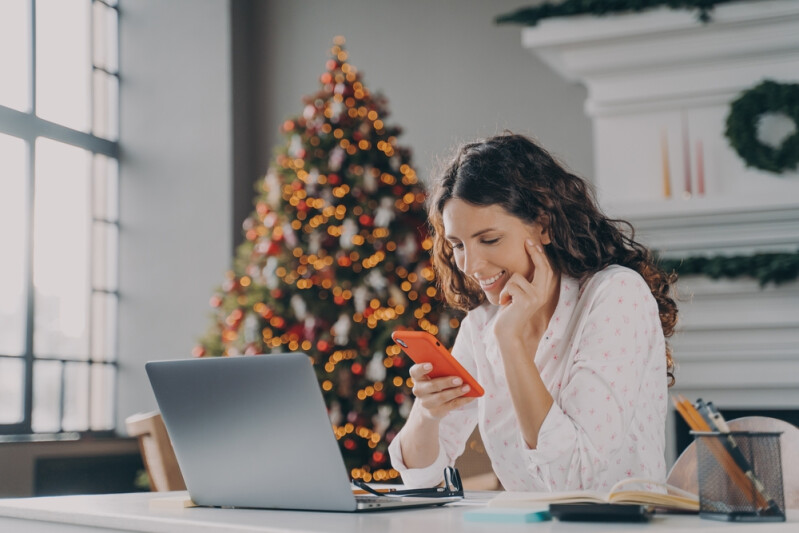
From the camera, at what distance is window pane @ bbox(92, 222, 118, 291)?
4.62 metres

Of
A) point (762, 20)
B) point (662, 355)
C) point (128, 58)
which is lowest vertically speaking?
point (662, 355)

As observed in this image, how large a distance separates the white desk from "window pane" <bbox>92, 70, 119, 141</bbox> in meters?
3.65

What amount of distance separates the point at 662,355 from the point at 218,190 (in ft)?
10.7

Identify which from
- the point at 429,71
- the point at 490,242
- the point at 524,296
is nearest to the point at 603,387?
the point at 524,296

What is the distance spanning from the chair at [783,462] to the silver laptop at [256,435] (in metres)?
0.38

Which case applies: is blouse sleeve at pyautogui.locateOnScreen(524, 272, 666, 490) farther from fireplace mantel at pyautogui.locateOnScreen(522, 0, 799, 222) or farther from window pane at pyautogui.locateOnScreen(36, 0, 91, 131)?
window pane at pyautogui.locateOnScreen(36, 0, 91, 131)

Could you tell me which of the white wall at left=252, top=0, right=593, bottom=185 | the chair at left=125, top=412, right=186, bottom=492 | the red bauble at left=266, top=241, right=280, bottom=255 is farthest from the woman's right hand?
the white wall at left=252, top=0, right=593, bottom=185

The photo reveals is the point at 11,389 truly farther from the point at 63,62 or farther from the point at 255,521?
the point at 255,521

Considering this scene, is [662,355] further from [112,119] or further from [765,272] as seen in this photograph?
[112,119]

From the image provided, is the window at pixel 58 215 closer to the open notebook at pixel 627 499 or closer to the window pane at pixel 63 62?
the window pane at pixel 63 62

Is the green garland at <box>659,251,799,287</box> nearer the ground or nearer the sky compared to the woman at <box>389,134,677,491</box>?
nearer the sky

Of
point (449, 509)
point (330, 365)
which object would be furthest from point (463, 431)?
point (330, 365)

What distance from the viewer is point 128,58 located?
15.6 feet

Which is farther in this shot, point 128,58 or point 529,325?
point 128,58
